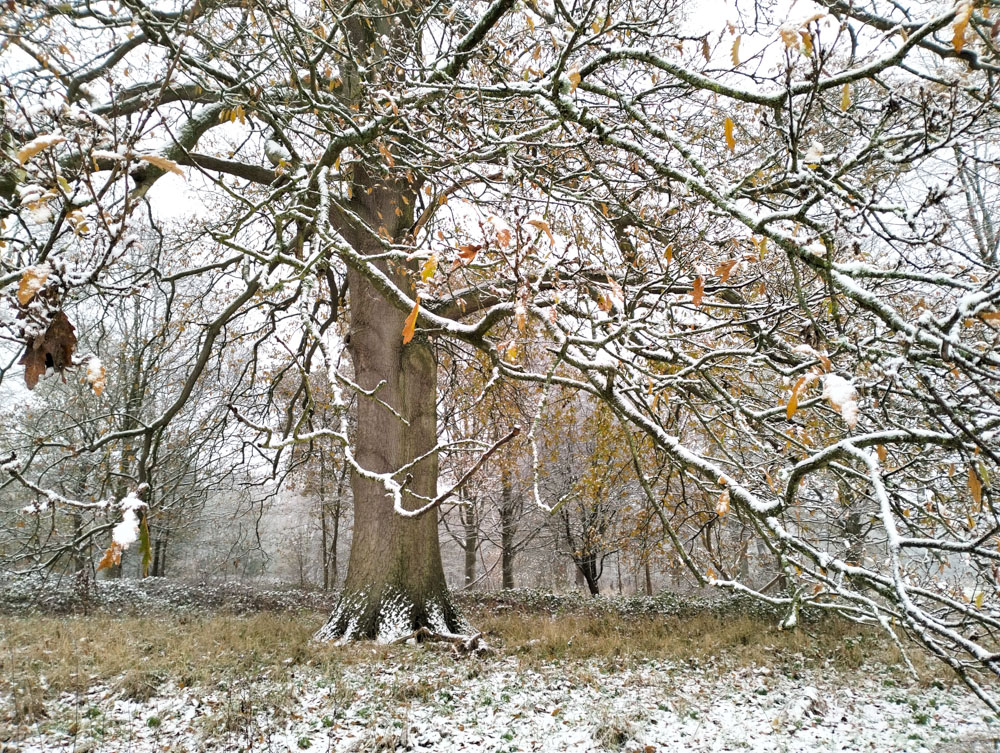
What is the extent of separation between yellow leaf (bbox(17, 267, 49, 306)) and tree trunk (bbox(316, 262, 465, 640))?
4.81 meters

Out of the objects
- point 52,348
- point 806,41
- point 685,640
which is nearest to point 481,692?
point 685,640

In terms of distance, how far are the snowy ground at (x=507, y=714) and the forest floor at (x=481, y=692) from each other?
2 cm

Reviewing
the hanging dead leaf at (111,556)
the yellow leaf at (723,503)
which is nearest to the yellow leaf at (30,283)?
the hanging dead leaf at (111,556)

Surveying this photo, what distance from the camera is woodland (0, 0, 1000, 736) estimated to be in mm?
1809

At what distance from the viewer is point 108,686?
15.4 ft

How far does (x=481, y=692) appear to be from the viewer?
4.68 m

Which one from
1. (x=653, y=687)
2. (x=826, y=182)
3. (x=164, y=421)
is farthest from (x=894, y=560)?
(x=164, y=421)

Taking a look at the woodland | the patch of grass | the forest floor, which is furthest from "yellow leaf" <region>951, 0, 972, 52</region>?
the patch of grass

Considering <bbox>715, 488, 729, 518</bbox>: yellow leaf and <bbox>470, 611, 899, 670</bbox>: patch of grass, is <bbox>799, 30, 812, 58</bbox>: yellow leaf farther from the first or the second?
<bbox>470, 611, 899, 670</bbox>: patch of grass

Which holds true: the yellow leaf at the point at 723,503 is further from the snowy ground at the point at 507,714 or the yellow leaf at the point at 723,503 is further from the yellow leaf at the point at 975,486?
the snowy ground at the point at 507,714

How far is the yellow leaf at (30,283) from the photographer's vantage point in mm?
1578

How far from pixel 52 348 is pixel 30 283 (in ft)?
0.99

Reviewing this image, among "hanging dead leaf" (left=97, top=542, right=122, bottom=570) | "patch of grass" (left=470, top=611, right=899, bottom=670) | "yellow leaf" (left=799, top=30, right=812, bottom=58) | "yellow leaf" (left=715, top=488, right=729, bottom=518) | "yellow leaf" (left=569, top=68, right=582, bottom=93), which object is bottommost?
"patch of grass" (left=470, top=611, right=899, bottom=670)

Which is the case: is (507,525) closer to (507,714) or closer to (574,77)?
(507,714)
